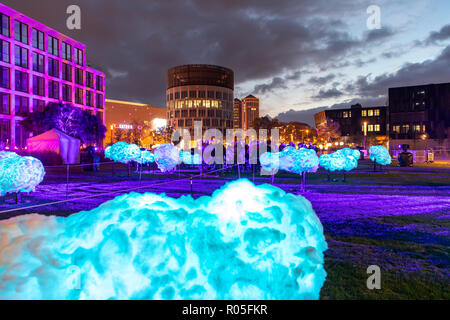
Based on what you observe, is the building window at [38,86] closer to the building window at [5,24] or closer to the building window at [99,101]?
the building window at [5,24]

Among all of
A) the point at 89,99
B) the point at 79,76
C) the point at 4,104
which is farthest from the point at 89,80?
the point at 4,104

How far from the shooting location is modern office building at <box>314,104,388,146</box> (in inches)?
3187

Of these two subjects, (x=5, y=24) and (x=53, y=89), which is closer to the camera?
(x=5, y=24)

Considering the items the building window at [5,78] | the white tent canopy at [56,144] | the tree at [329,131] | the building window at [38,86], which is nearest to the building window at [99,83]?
the building window at [38,86]

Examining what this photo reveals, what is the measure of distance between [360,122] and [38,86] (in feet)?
257

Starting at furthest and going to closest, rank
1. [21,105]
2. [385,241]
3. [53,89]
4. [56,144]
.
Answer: [53,89] < [21,105] < [56,144] < [385,241]

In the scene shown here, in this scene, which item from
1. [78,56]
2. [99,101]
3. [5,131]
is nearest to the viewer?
[5,131]

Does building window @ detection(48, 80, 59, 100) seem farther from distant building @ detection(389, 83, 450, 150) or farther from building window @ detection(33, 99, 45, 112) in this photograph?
distant building @ detection(389, 83, 450, 150)

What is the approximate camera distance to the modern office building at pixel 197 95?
10175 centimetres

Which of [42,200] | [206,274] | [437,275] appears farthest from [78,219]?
[42,200]

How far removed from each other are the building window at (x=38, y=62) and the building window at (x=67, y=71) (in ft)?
15.9

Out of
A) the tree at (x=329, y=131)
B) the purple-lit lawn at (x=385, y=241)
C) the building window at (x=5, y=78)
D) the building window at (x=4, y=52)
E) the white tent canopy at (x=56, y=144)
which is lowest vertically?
the purple-lit lawn at (x=385, y=241)

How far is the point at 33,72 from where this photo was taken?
5084cm

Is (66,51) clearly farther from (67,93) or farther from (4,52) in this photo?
(4,52)
